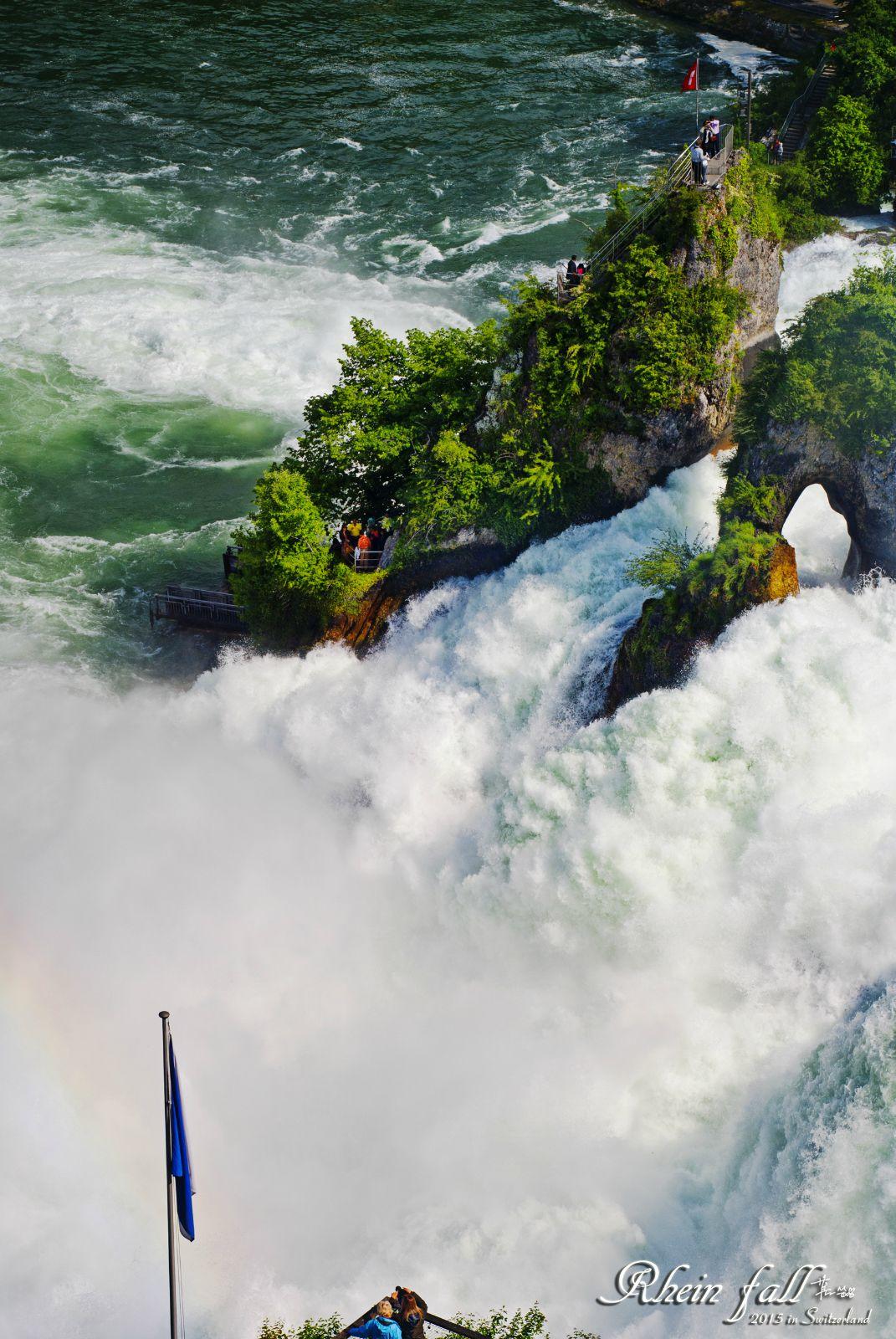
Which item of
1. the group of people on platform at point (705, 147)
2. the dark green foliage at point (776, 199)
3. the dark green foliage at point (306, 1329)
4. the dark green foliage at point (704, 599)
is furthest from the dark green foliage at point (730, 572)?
the dark green foliage at point (306, 1329)

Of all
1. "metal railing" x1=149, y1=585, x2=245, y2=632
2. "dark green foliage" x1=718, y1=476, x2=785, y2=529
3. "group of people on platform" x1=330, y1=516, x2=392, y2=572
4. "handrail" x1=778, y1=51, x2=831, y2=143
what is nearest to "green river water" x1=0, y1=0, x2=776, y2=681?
"metal railing" x1=149, y1=585, x2=245, y2=632

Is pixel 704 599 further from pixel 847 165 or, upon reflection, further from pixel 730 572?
pixel 847 165

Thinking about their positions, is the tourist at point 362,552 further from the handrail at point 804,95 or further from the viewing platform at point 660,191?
the handrail at point 804,95

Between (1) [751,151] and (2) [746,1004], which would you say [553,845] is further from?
(1) [751,151]

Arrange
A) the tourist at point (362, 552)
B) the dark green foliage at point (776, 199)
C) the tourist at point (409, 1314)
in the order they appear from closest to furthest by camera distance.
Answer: the tourist at point (409, 1314) → the dark green foliage at point (776, 199) → the tourist at point (362, 552)

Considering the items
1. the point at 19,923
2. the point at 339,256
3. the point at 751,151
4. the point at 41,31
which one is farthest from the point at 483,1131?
the point at 41,31

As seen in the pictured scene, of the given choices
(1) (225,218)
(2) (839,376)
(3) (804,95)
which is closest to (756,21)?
(3) (804,95)
